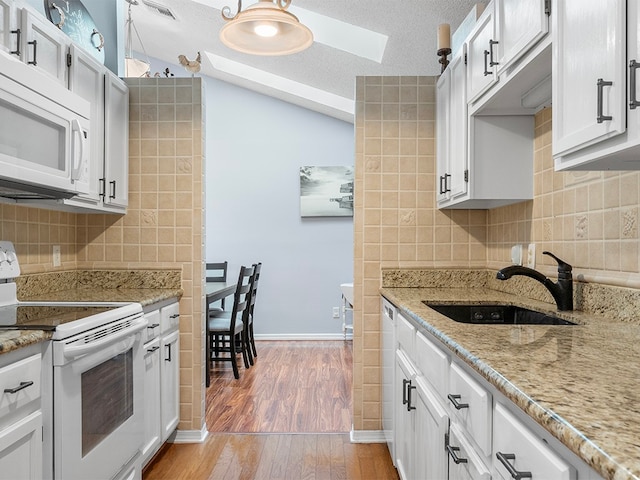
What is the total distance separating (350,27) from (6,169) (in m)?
2.81

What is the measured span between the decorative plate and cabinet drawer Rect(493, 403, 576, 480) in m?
2.52

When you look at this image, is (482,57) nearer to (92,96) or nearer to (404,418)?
(404,418)

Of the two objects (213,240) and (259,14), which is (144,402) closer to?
(259,14)

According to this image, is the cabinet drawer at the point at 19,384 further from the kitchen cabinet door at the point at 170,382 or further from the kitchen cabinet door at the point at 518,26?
the kitchen cabinet door at the point at 518,26

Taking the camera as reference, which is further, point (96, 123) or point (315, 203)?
point (315, 203)

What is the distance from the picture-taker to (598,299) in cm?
164

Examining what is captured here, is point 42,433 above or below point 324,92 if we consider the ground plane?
below

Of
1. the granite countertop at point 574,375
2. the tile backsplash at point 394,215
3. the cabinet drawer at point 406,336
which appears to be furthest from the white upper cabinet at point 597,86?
the tile backsplash at point 394,215

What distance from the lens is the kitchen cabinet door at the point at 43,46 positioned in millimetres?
1880

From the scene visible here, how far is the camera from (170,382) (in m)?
2.58

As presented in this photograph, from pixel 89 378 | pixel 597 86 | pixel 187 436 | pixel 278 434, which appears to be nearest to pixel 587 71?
pixel 597 86

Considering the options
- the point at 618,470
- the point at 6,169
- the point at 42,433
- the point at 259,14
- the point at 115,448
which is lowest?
the point at 115,448

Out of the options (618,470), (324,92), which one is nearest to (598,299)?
(618,470)

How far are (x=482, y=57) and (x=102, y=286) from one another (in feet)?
7.64
